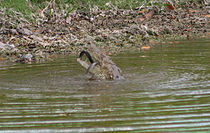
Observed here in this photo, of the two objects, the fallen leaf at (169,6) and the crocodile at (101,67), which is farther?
the fallen leaf at (169,6)

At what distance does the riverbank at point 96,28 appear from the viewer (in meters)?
11.8

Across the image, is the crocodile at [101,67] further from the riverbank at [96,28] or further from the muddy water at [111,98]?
the riverbank at [96,28]

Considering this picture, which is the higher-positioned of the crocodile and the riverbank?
the riverbank

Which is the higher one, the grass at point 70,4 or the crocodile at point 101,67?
the grass at point 70,4

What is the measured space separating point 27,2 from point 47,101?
11.3m

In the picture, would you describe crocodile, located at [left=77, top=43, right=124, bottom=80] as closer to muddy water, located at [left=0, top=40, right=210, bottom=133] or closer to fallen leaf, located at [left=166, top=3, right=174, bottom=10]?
muddy water, located at [left=0, top=40, right=210, bottom=133]

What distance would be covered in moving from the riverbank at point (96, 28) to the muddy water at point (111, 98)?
2.36 meters

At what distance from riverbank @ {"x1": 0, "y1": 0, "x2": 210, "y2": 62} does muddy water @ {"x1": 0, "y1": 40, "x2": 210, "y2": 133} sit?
2.36 metres

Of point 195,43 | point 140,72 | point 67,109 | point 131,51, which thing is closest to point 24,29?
point 131,51

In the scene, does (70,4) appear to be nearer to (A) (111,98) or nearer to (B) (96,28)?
(B) (96,28)

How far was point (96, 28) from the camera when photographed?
45.6ft

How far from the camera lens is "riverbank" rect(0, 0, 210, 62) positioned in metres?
11.8

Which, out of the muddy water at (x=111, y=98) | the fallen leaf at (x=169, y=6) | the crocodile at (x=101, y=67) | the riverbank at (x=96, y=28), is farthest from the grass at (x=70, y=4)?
the crocodile at (x=101, y=67)

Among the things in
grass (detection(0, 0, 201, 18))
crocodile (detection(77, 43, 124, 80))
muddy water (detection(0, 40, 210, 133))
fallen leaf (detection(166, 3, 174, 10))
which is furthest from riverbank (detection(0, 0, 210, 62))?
crocodile (detection(77, 43, 124, 80))
